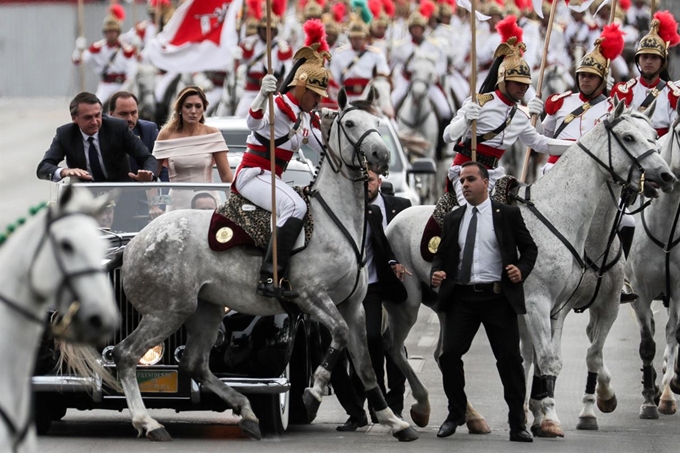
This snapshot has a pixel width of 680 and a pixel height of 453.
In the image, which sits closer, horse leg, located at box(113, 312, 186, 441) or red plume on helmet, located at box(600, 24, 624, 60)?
horse leg, located at box(113, 312, 186, 441)

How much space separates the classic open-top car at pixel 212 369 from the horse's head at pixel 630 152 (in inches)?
99.4

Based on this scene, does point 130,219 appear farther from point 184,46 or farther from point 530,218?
point 184,46

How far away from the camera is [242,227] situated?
12164 mm

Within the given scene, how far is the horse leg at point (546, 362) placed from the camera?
1242cm

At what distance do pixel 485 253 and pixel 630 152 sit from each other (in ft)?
4.68

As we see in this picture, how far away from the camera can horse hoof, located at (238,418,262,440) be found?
1184 centimetres

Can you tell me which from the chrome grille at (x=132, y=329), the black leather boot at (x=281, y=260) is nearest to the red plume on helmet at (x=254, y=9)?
the chrome grille at (x=132, y=329)

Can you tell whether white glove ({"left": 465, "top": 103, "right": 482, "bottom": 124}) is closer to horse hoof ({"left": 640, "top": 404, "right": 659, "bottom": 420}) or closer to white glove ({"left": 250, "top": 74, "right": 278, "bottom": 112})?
white glove ({"left": 250, "top": 74, "right": 278, "bottom": 112})

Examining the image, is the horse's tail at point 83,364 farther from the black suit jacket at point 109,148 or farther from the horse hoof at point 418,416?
the black suit jacket at point 109,148

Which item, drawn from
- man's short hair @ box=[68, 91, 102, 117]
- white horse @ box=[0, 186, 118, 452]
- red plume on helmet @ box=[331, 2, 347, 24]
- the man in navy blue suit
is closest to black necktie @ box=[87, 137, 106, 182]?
man's short hair @ box=[68, 91, 102, 117]

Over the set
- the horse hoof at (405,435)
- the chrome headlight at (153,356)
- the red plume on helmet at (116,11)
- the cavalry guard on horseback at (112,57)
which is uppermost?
the red plume on helmet at (116,11)

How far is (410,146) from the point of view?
26.2m

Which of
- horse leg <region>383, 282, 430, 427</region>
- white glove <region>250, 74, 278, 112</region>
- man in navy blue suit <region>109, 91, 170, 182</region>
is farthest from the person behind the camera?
man in navy blue suit <region>109, 91, 170, 182</region>

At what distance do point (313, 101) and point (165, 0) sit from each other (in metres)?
24.4
